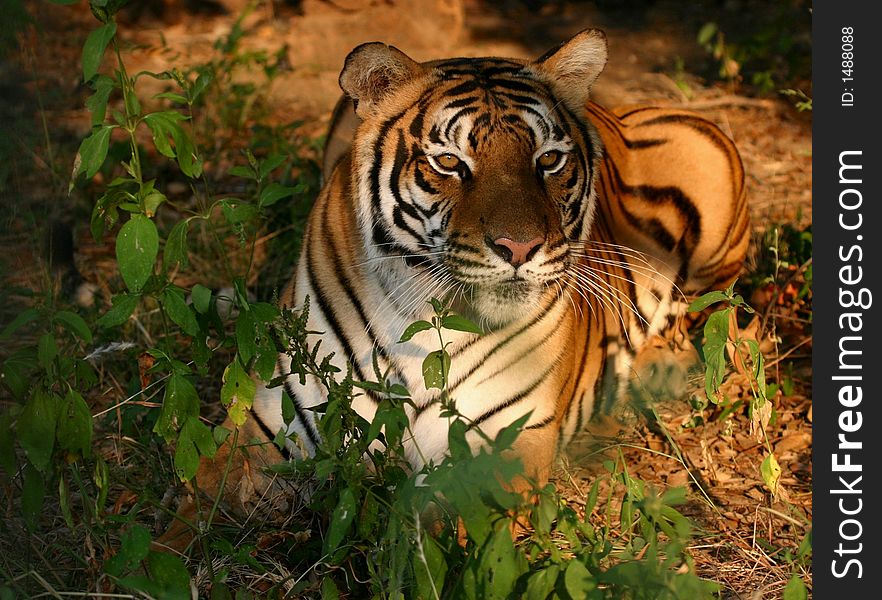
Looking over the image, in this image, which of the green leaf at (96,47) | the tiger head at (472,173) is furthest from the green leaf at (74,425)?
the tiger head at (472,173)

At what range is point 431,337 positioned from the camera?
8.96 feet

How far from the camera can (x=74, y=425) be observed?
2.20 m

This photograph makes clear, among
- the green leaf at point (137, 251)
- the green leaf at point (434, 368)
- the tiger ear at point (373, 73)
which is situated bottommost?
the green leaf at point (434, 368)

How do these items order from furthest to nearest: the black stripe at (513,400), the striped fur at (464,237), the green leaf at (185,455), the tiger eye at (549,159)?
the black stripe at (513,400) → the tiger eye at (549,159) → the striped fur at (464,237) → the green leaf at (185,455)

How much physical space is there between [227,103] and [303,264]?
235 centimetres

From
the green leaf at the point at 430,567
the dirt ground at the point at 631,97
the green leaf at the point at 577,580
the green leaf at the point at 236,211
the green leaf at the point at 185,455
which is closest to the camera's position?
the green leaf at the point at 577,580

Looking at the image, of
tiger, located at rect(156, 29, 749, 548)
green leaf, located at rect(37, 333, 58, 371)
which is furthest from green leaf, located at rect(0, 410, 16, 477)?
tiger, located at rect(156, 29, 749, 548)

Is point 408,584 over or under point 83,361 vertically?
under

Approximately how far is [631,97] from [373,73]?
3211 mm

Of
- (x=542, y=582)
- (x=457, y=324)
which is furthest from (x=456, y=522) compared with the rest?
(x=457, y=324)

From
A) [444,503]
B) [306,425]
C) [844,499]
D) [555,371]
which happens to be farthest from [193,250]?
[844,499]

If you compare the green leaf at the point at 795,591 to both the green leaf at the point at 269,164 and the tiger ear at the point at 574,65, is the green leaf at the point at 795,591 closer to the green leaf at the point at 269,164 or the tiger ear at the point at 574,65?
the tiger ear at the point at 574,65

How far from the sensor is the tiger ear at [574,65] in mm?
2859

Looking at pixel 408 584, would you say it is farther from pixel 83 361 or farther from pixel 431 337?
pixel 83 361
